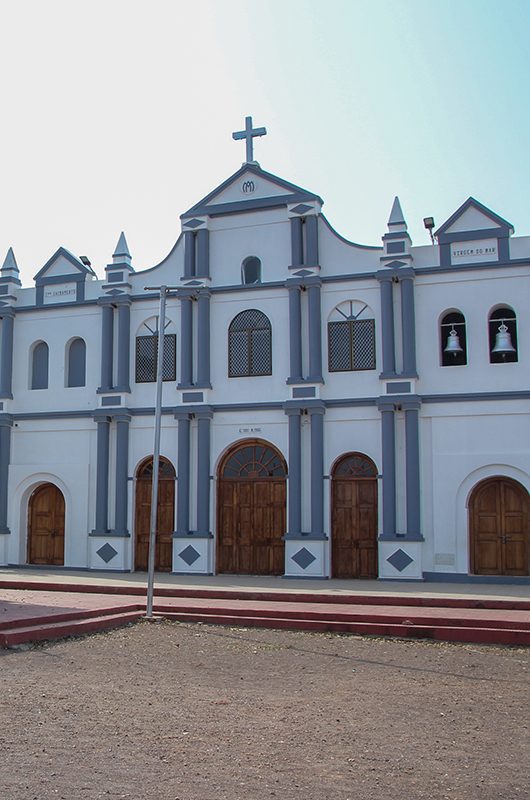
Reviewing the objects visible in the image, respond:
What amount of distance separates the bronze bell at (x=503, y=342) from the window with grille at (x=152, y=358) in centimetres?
763

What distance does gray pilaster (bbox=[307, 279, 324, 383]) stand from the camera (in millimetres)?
20281

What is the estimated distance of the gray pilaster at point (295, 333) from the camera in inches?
804

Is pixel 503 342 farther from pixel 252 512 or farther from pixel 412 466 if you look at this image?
pixel 252 512

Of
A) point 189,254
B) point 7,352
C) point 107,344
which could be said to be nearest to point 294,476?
point 107,344

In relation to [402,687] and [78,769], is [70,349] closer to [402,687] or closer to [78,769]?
[402,687]

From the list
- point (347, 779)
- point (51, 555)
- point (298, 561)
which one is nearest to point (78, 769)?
point (347, 779)

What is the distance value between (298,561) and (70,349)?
828 cm

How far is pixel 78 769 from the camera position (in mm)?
6707

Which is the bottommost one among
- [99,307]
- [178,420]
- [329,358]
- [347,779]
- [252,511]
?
[347,779]

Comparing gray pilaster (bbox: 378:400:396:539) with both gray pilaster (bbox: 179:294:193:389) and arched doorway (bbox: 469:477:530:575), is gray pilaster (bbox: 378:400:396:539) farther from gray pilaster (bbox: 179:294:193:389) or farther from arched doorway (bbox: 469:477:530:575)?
gray pilaster (bbox: 179:294:193:389)

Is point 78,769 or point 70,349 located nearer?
point 78,769

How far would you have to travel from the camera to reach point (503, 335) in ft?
62.4

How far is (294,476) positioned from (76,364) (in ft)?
22.3

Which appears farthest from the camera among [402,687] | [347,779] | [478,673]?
[478,673]
